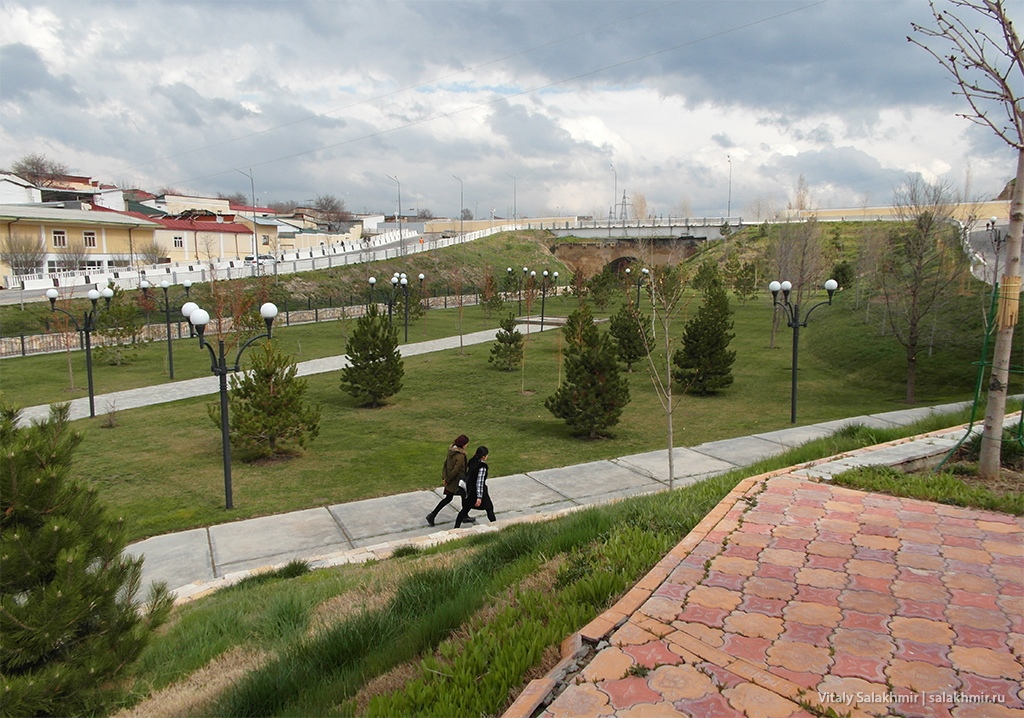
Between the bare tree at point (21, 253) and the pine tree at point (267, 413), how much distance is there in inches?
1385

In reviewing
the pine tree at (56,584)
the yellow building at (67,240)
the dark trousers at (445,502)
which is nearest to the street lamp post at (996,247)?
the dark trousers at (445,502)

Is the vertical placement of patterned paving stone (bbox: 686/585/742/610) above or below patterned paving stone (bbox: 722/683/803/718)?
above

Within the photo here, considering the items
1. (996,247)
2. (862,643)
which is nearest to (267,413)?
(862,643)

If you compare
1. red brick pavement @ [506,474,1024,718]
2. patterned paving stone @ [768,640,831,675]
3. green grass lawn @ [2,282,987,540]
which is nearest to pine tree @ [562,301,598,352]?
green grass lawn @ [2,282,987,540]

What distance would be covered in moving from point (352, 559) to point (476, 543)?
1624 millimetres

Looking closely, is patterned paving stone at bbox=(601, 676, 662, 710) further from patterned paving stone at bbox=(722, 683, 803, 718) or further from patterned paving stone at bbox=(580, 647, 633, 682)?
patterned paving stone at bbox=(722, 683, 803, 718)

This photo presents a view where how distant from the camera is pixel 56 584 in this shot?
342 centimetres

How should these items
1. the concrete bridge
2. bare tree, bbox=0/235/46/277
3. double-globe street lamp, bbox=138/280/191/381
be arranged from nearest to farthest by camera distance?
double-globe street lamp, bbox=138/280/191/381
bare tree, bbox=0/235/46/277
the concrete bridge

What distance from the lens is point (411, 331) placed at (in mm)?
33031

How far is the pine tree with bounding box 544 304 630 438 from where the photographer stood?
13.6 m

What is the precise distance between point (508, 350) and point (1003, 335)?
16.5 meters

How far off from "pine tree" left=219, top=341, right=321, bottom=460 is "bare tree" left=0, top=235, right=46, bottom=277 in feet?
115

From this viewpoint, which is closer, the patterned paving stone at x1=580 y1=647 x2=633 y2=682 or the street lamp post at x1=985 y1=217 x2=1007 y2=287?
the patterned paving stone at x1=580 y1=647 x2=633 y2=682

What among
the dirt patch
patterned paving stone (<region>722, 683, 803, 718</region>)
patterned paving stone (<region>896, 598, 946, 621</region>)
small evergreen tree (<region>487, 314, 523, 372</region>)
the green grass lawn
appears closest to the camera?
patterned paving stone (<region>722, 683, 803, 718</region>)
